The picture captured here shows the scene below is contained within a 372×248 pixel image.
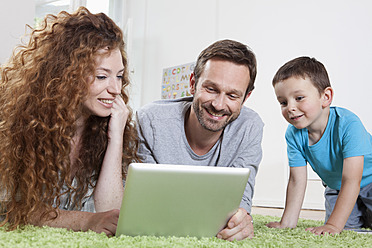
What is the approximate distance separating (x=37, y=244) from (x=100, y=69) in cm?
59

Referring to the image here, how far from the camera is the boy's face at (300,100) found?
1.78 meters

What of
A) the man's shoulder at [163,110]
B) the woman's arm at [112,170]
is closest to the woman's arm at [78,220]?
the woman's arm at [112,170]

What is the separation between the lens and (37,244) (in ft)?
3.22

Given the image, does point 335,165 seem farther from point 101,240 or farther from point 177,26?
point 177,26

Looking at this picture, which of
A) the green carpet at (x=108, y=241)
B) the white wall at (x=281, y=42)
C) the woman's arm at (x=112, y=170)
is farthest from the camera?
the white wall at (x=281, y=42)

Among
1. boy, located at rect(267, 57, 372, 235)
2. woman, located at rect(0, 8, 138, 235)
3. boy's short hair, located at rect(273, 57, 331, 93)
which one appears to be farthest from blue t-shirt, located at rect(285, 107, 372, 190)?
woman, located at rect(0, 8, 138, 235)

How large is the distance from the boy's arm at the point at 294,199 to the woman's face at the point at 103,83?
3.08 ft

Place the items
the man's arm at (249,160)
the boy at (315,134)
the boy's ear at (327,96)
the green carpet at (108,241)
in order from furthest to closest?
the boy's ear at (327,96) < the boy at (315,134) < the man's arm at (249,160) < the green carpet at (108,241)

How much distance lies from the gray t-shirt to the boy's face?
0.25 meters

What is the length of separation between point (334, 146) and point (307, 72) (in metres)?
0.37

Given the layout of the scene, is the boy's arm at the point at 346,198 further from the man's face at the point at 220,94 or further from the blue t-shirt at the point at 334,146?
the man's face at the point at 220,94

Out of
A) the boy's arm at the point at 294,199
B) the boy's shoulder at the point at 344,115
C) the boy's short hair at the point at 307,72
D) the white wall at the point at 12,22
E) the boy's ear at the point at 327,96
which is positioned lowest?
the boy's arm at the point at 294,199

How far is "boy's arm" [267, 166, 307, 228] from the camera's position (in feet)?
5.89

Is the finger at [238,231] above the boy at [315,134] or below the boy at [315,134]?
below
